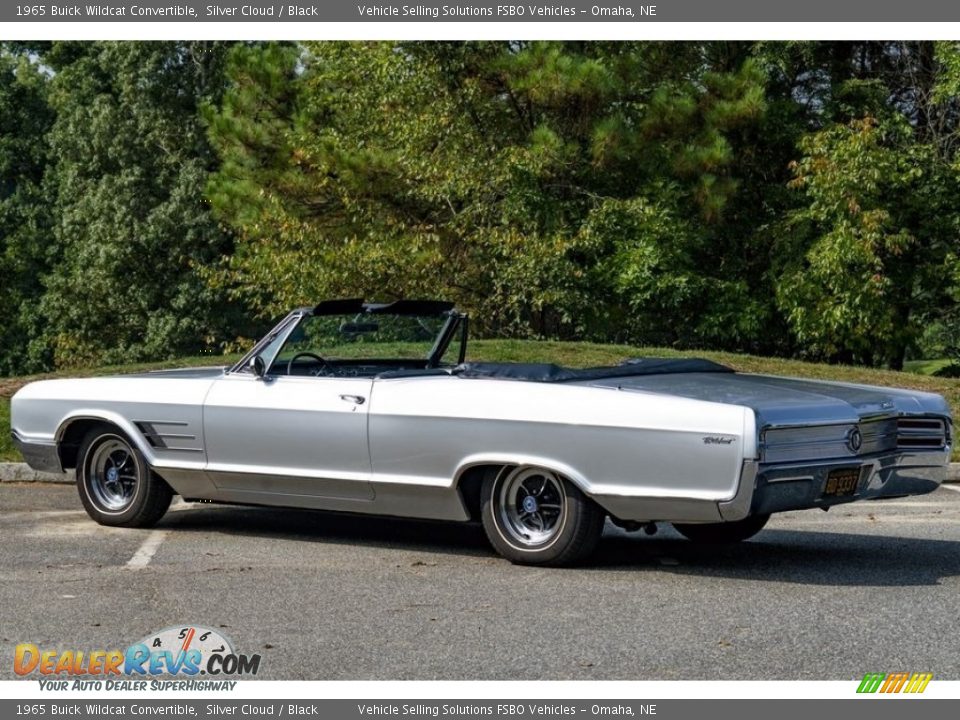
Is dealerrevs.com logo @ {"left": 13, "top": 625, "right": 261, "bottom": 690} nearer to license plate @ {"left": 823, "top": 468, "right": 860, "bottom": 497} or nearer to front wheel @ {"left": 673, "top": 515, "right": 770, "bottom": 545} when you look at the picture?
license plate @ {"left": 823, "top": 468, "right": 860, "bottom": 497}

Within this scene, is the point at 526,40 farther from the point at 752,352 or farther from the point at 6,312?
the point at 6,312

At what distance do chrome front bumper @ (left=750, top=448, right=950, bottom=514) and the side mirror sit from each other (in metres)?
3.11

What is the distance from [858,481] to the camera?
738cm

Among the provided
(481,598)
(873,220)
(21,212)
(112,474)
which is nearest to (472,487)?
(481,598)

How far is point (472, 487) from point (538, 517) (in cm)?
40

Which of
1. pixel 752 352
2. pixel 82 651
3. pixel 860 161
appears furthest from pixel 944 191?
pixel 82 651

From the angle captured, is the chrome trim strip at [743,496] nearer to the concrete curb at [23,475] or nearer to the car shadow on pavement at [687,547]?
the car shadow on pavement at [687,547]

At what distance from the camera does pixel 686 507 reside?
7082 mm

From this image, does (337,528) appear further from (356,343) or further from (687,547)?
(687,547)

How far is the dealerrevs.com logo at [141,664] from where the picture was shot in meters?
5.44

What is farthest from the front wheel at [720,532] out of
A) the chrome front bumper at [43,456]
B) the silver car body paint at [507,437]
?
the chrome front bumper at [43,456]

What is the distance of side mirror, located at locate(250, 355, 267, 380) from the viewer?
863cm

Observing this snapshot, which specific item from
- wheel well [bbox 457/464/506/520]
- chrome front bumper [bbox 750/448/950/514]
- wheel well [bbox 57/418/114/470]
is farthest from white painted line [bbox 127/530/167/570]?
chrome front bumper [bbox 750/448/950/514]

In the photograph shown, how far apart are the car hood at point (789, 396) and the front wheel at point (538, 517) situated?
1.94 ft
